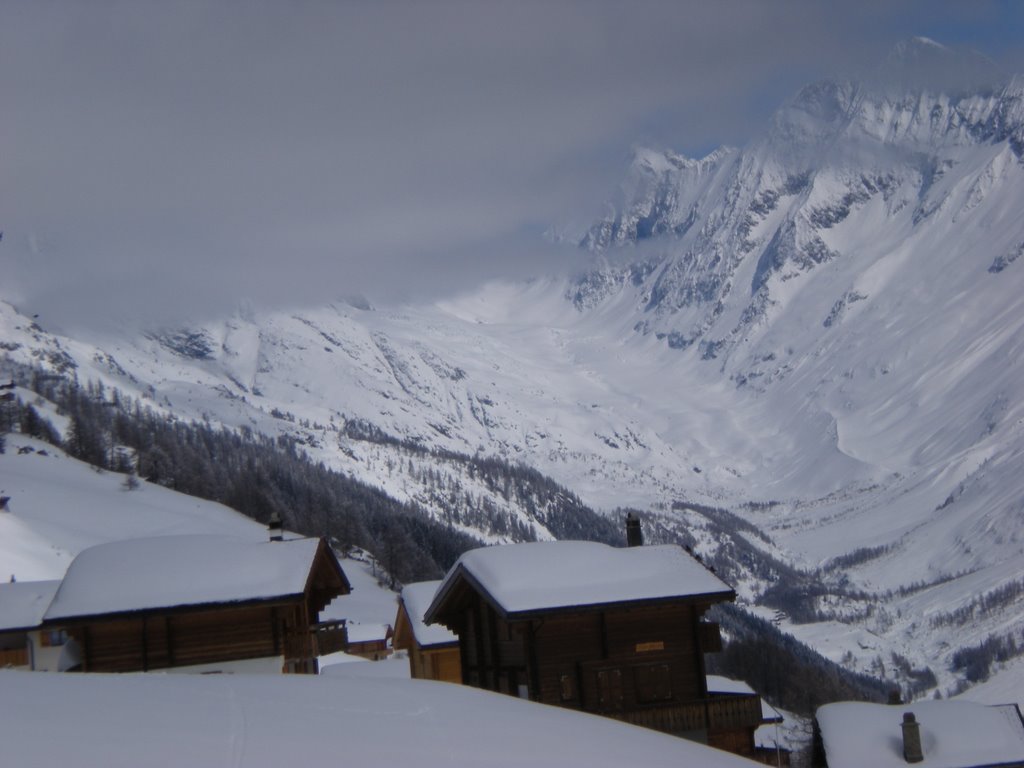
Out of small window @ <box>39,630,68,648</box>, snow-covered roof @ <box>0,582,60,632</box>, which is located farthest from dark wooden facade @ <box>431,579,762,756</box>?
snow-covered roof @ <box>0,582,60,632</box>

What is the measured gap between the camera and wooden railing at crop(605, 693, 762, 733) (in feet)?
92.0

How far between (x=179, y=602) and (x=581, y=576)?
9758 millimetres

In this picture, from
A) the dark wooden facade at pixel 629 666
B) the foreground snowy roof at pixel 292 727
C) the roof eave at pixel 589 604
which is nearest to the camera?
the foreground snowy roof at pixel 292 727

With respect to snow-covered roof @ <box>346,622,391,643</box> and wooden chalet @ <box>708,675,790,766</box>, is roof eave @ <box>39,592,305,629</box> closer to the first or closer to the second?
wooden chalet @ <box>708,675,790,766</box>

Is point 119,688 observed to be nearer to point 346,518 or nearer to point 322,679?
point 322,679

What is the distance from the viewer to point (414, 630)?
41.6 meters

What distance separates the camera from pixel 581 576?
28094 millimetres

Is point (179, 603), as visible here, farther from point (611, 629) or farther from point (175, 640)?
point (611, 629)

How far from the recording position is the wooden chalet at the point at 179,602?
28.6 metres

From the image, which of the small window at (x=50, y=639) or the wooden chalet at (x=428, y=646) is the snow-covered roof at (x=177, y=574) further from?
the small window at (x=50, y=639)

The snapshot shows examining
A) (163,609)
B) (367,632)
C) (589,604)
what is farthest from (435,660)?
(367,632)

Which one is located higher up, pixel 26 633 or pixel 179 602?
pixel 26 633

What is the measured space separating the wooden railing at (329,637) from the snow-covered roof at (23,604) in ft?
44.7

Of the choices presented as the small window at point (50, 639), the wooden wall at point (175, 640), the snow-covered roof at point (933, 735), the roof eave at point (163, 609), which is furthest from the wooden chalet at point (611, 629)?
the small window at point (50, 639)
